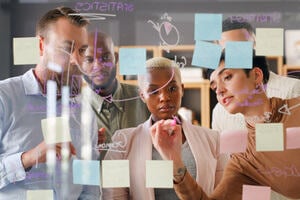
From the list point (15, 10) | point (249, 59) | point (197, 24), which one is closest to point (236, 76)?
point (249, 59)

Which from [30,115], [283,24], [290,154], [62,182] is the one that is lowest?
[62,182]

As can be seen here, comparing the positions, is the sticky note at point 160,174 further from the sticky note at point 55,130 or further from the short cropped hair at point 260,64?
the short cropped hair at point 260,64

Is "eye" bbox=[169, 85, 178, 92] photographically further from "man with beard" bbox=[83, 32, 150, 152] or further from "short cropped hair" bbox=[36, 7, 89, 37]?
"short cropped hair" bbox=[36, 7, 89, 37]

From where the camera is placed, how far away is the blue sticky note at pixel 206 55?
5.34 ft

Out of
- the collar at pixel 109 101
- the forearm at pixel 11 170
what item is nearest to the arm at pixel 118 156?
the collar at pixel 109 101

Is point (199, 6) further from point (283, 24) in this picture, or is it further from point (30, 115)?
point (30, 115)

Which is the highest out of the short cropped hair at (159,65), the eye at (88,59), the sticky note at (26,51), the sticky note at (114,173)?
the sticky note at (26,51)

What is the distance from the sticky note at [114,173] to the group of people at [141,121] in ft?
0.08

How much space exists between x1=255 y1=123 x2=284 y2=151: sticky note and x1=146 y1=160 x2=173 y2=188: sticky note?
352 mm

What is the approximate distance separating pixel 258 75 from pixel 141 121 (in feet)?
1.61

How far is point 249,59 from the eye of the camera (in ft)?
5.33

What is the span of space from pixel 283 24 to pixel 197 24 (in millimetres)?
338

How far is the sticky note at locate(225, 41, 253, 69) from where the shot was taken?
1.62m

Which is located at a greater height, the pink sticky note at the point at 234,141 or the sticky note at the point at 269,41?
the sticky note at the point at 269,41
